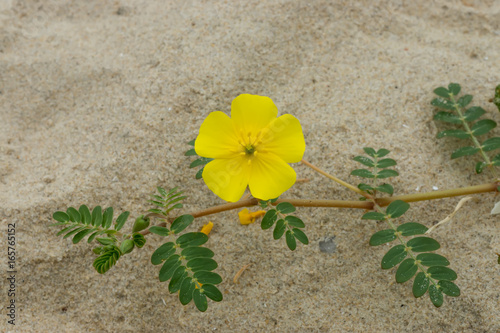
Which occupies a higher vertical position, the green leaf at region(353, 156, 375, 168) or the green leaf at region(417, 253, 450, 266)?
the green leaf at region(353, 156, 375, 168)

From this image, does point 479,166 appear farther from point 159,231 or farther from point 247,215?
point 159,231

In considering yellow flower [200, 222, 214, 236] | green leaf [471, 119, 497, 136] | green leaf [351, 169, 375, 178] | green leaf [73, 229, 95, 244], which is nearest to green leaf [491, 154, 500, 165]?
green leaf [471, 119, 497, 136]

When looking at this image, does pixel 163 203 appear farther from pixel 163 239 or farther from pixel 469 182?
pixel 469 182

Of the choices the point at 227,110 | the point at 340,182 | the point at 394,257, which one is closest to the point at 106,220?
the point at 227,110

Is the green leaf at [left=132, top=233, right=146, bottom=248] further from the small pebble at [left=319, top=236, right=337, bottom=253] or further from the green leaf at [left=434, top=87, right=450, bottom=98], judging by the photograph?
the green leaf at [left=434, top=87, right=450, bottom=98]

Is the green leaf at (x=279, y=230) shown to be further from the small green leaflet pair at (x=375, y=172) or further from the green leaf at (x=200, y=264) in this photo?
the small green leaflet pair at (x=375, y=172)

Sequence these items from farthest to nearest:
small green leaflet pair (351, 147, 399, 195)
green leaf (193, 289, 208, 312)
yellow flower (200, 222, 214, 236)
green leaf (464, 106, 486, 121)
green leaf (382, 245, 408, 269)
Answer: green leaf (464, 106, 486, 121), yellow flower (200, 222, 214, 236), small green leaflet pair (351, 147, 399, 195), green leaf (382, 245, 408, 269), green leaf (193, 289, 208, 312)

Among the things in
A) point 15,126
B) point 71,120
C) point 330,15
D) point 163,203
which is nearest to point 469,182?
point 330,15

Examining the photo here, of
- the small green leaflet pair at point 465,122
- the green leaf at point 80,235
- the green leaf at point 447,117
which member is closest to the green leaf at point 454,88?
the small green leaflet pair at point 465,122
